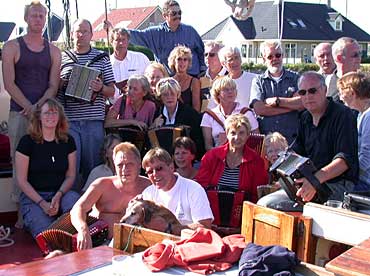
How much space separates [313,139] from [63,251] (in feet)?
6.37

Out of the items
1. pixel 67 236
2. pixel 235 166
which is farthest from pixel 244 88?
pixel 67 236

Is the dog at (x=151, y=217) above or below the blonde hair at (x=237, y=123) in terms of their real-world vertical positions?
below

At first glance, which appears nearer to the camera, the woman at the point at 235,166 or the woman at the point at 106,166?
the woman at the point at 235,166

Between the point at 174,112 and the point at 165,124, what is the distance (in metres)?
0.15

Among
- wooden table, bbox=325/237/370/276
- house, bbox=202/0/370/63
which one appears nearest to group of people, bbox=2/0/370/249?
wooden table, bbox=325/237/370/276

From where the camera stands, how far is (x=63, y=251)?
14.8 feet

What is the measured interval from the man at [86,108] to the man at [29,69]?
22cm

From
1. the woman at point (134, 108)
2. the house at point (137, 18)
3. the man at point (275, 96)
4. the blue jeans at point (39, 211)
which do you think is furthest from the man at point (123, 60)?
the house at point (137, 18)

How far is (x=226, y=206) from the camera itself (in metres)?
4.95

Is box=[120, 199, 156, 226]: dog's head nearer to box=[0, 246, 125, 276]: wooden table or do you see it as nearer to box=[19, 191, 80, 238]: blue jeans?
box=[0, 246, 125, 276]: wooden table

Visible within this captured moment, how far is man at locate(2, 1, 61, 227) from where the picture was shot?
5605 mm

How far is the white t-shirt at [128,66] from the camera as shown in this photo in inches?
268

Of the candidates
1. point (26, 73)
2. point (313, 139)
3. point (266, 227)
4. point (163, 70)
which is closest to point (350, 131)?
point (313, 139)

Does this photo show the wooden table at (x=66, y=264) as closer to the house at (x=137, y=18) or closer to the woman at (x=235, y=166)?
the woman at (x=235, y=166)
